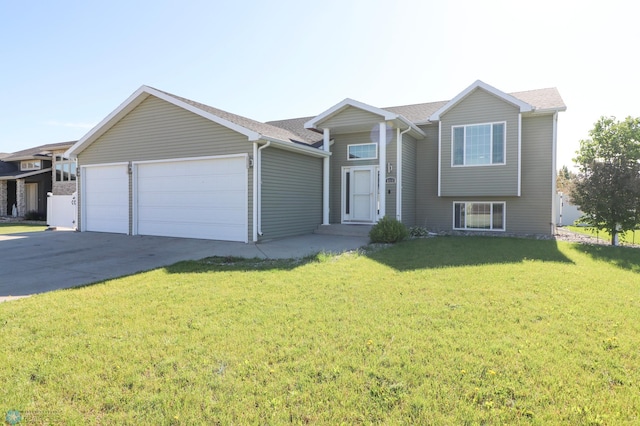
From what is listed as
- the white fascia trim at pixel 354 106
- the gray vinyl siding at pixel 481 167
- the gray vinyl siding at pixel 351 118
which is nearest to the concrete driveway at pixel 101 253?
the gray vinyl siding at pixel 351 118

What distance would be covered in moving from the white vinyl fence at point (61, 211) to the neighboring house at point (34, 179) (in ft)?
18.5

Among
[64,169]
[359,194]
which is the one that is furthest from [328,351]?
[64,169]

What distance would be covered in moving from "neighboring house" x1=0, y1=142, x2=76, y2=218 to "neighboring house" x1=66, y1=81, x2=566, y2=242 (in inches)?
481

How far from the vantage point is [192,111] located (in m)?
12.0

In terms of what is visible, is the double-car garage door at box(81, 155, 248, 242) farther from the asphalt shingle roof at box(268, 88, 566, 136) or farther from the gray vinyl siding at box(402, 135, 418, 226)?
the gray vinyl siding at box(402, 135, 418, 226)

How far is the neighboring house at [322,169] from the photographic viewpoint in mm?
11680

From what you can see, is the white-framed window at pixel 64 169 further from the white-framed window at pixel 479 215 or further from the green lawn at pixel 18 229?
the white-framed window at pixel 479 215

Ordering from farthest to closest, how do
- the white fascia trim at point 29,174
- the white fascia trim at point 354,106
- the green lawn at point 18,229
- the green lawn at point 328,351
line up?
the white fascia trim at point 29,174 < the green lawn at point 18,229 < the white fascia trim at point 354,106 < the green lawn at point 328,351

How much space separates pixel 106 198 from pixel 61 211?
260 inches

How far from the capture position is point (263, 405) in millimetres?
2752

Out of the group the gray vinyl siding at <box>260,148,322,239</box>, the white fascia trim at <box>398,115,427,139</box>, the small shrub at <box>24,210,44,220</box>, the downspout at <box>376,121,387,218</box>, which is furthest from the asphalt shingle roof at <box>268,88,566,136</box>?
the small shrub at <box>24,210,44,220</box>

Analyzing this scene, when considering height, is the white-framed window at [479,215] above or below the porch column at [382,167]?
below

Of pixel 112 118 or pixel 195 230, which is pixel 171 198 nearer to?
pixel 195 230

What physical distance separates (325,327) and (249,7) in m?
10.1
